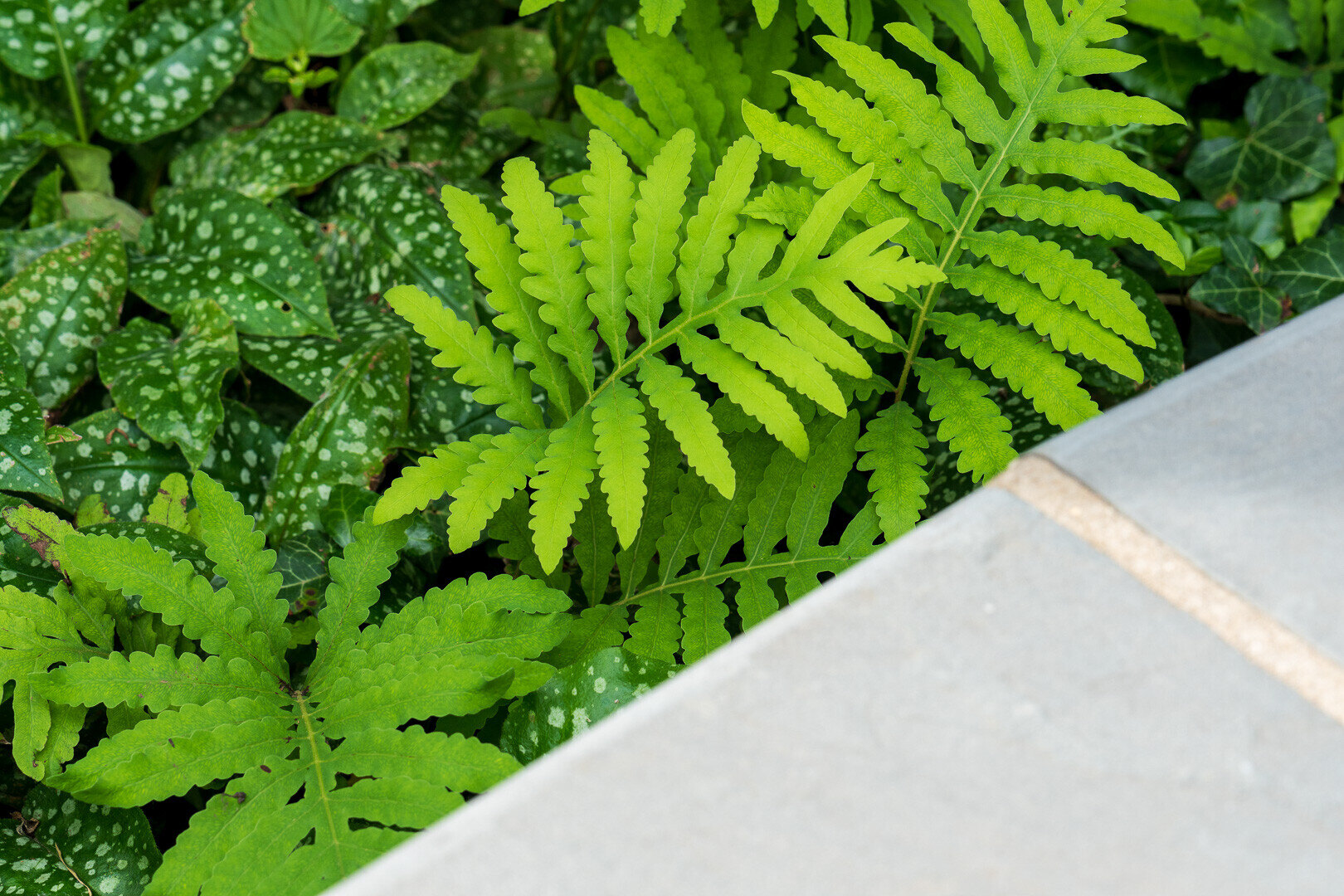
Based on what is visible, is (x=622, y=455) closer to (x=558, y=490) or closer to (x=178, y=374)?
(x=558, y=490)

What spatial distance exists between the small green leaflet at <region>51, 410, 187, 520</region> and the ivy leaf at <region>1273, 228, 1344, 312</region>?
77.5 inches

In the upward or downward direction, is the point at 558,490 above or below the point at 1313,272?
above

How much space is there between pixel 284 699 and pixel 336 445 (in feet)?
1.55

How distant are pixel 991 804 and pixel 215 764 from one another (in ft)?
2.79

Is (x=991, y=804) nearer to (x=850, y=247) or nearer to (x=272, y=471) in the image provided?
(x=850, y=247)

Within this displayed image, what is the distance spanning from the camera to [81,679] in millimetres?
1097

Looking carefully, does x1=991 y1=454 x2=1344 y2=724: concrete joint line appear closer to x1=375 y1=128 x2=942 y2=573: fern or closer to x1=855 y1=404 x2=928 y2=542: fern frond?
x1=375 y1=128 x2=942 y2=573: fern

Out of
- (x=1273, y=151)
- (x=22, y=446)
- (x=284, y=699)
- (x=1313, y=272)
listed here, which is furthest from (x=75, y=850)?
(x=1273, y=151)

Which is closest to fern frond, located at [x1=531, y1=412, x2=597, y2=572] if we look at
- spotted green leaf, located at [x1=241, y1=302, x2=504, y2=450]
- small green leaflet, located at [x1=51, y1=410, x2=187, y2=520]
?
spotted green leaf, located at [x1=241, y1=302, x2=504, y2=450]

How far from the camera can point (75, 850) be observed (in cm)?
122

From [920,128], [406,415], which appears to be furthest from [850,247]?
[406,415]

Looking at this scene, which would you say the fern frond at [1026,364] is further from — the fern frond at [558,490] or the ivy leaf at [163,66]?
the ivy leaf at [163,66]

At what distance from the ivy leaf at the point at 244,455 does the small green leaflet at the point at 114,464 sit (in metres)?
0.06

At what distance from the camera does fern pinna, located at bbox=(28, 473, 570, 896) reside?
0.99 metres
